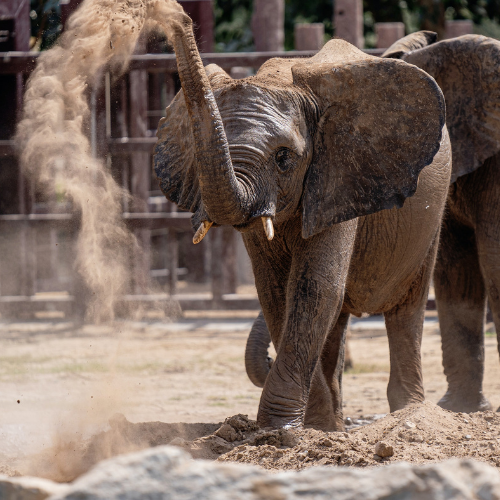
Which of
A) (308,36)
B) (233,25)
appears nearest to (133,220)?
(308,36)

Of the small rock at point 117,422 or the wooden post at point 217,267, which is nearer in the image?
the small rock at point 117,422

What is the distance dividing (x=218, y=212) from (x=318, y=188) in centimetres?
80

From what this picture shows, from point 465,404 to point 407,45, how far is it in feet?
8.80

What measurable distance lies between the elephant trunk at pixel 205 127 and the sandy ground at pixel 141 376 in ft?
4.07

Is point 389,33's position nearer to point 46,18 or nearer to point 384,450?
point 46,18

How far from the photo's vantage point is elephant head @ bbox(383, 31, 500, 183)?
5.93 m

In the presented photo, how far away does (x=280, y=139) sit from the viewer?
4.12 m

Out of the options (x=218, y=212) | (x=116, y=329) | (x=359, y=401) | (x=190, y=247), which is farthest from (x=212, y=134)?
(x=190, y=247)

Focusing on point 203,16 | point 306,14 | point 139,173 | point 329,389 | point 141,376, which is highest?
point 306,14

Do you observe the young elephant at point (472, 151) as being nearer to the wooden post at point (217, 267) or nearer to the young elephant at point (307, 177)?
the young elephant at point (307, 177)

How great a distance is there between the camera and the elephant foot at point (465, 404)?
6.37 m

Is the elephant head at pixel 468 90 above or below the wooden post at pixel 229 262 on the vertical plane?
above

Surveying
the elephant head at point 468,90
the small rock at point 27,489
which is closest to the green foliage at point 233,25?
the elephant head at point 468,90

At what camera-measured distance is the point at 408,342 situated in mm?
5703
